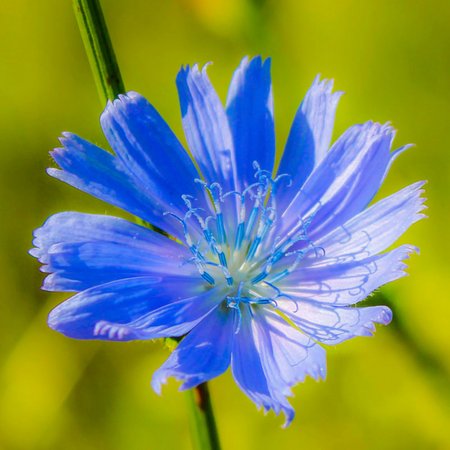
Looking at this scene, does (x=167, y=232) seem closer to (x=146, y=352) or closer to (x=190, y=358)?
(x=190, y=358)

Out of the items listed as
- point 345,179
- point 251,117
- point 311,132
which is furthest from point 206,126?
point 345,179

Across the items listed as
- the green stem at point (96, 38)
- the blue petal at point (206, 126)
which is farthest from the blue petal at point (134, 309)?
the green stem at point (96, 38)

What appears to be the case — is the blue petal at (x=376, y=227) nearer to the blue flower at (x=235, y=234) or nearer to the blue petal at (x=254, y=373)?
the blue flower at (x=235, y=234)

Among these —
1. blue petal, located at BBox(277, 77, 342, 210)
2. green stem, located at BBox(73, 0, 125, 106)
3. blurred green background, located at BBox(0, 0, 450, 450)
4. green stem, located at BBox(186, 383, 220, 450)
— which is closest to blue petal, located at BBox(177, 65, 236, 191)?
blue petal, located at BBox(277, 77, 342, 210)

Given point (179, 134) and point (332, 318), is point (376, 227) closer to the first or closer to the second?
point (332, 318)

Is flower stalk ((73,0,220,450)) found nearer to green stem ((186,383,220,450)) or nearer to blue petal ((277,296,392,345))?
green stem ((186,383,220,450))
